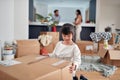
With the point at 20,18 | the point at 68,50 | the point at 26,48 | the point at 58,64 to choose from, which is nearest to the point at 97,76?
the point at 26,48

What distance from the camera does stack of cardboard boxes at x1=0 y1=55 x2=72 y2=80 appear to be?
0.81m

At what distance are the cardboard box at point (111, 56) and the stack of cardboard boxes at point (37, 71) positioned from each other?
2177 millimetres

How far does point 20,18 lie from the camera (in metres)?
4.28

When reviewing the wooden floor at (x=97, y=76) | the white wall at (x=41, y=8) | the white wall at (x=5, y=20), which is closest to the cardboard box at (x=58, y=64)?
the wooden floor at (x=97, y=76)

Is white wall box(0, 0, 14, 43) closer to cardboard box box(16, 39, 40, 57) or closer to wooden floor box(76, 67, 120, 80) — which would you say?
cardboard box box(16, 39, 40, 57)

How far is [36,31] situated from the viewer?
5449mm

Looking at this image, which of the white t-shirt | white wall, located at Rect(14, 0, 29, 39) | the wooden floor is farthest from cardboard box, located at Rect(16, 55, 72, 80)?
white wall, located at Rect(14, 0, 29, 39)

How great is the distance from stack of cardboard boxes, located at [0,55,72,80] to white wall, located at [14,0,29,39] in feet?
11.0

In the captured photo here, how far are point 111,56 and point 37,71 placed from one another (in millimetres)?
2380

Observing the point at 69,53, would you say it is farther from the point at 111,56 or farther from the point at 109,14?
the point at 109,14

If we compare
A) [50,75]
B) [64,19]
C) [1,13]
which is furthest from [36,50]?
[64,19]

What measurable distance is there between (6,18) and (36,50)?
100 cm

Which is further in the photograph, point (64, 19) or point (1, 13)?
point (64, 19)

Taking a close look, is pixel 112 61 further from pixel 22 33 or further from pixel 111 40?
pixel 22 33
